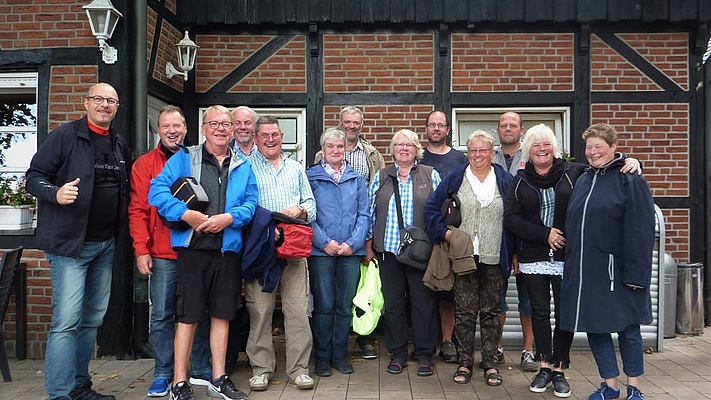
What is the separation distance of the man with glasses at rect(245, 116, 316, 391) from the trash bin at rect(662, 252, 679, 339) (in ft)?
11.8

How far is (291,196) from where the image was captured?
14.7 ft

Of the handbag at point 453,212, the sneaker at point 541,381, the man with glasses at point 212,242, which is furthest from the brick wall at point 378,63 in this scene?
the sneaker at point 541,381

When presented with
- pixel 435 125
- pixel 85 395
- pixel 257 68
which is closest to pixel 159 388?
pixel 85 395

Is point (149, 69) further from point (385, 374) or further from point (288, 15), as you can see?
point (385, 374)

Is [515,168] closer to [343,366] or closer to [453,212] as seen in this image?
[453,212]

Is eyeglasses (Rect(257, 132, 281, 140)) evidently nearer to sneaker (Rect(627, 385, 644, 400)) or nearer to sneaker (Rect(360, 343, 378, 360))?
sneaker (Rect(360, 343, 378, 360))

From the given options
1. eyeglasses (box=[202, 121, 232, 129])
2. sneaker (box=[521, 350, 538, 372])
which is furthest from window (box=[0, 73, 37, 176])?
sneaker (box=[521, 350, 538, 372])

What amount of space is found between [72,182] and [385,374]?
102 inches

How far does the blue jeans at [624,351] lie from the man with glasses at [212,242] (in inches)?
92.3

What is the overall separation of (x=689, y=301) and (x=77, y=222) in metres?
5.53

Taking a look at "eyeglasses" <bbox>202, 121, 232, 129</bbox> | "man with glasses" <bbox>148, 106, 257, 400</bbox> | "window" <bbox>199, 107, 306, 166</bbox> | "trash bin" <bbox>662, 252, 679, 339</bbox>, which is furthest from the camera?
"window" <bbox>199, 107, 306, 166</bbox>

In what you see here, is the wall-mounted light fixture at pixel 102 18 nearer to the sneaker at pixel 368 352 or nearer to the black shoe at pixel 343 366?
the black shoe at pixel 343 366

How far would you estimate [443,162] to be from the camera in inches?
207

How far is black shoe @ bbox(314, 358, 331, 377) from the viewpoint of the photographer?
473 cm
